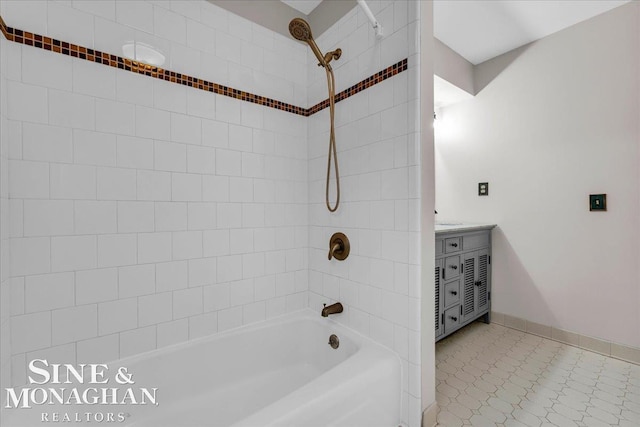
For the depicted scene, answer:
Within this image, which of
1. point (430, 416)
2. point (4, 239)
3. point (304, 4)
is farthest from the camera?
point (304, 4)

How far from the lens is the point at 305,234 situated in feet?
6.56

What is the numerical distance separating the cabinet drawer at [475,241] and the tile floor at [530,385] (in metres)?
0.76

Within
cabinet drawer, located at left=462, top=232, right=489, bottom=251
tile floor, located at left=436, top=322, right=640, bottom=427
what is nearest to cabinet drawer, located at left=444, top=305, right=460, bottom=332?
tile floor, located at left=436, top=322, right=640, bottom=427

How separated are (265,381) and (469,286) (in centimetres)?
179

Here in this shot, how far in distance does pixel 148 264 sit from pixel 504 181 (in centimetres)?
286

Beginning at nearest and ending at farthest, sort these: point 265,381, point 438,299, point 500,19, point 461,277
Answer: point 265,381 < point 438,299 < point 500,19 < point 461,277

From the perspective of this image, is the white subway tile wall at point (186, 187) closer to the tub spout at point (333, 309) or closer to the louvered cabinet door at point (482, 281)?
the tub spout at point (333, 309)

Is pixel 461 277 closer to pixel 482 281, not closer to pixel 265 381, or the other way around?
pixel 482 281

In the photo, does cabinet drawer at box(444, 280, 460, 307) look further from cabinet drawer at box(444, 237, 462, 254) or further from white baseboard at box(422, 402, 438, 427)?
white baseboard at box(422, 402, 438, 427)

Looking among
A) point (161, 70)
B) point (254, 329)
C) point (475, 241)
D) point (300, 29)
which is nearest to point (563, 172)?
point (475, 241)

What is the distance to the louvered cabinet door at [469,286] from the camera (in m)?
2.34

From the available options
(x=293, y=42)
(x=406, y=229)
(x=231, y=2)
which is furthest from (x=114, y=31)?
(x=406, y=229)

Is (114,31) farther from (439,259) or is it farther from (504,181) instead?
(504,181)

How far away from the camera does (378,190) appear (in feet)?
4.90
